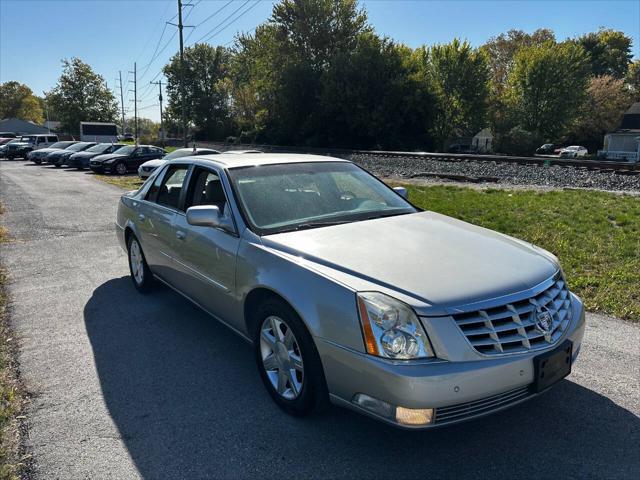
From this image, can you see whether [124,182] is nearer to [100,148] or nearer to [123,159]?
[123,159]

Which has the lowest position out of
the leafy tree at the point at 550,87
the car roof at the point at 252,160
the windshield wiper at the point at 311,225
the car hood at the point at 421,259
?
the car hood at the point at 421,259

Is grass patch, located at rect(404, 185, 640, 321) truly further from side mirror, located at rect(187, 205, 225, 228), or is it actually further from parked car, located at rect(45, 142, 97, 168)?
parked car, located at rect(45, 142, 97, 168)

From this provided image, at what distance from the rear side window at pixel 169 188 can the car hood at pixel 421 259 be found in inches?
67.9

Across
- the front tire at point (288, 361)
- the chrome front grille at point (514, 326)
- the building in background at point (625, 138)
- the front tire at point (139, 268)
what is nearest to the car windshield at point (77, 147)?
the front tire at point (139, 268)

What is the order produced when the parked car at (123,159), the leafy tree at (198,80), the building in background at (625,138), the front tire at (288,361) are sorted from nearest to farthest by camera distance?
the front tire at (288,361)
the parked car at (123,159)
the building in background at (625,138)
the leafy tree at (198,80)

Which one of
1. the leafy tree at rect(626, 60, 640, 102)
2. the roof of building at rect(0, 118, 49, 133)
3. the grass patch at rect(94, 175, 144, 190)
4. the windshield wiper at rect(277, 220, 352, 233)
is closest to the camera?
the windshield wiper at rect(277, 220, 352, 233)

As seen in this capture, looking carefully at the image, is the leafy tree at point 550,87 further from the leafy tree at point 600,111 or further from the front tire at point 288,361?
the front tire at point 288,361

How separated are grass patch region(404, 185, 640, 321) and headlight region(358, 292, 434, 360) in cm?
349

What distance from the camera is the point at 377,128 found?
3872 cm

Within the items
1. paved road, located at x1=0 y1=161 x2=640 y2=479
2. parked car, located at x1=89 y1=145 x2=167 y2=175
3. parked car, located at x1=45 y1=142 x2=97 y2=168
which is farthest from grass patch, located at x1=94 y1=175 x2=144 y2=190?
paved road, located at x1=0 y1=161 x2=640 y2=479

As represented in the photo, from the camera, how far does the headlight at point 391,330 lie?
2.50m

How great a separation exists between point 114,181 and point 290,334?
755 inches

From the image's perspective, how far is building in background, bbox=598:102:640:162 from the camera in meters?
47.7

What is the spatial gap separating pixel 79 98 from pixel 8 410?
8126cm
